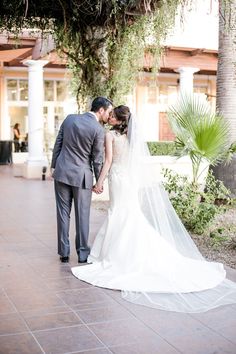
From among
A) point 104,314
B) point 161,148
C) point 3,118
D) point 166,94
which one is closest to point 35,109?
point 161,148

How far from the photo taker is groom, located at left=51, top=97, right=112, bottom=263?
5352 mm

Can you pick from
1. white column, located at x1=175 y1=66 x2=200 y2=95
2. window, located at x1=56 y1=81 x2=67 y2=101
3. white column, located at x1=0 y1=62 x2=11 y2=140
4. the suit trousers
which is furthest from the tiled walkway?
window, located at x1=56 y1=81 x2=67 y2=101

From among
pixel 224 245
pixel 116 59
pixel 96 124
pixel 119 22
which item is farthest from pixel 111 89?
pixel 224 245

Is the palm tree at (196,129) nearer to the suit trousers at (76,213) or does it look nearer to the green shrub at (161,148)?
the suit trousers at (76,213)

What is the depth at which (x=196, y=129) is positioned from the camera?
7402mm

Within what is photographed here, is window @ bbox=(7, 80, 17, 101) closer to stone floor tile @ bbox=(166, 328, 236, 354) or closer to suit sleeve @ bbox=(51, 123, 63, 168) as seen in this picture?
suit sleeve @ bbox=(51, 123, 63, 168)

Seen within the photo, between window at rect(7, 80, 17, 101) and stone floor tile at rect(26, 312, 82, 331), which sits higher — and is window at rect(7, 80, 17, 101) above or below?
above

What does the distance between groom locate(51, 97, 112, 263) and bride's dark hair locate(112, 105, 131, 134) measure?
10 cm

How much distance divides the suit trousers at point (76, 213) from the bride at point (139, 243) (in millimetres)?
148

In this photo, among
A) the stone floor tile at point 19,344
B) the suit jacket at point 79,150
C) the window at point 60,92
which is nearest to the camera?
the stone floor tile at point 19,344

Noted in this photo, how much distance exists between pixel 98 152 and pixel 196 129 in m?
2.45

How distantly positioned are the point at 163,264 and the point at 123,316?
3.79 ft

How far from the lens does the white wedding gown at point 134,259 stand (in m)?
4.68

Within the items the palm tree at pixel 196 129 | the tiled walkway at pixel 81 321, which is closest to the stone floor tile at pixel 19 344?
the tiled walkway at pixel 81 321
